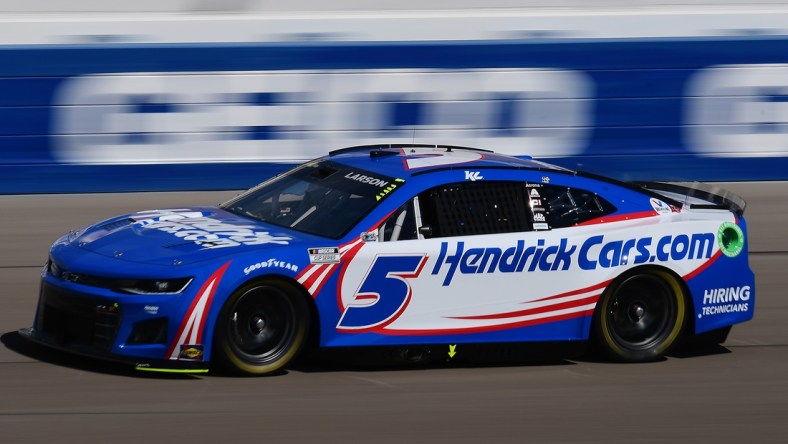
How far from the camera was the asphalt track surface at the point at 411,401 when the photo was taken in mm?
5891

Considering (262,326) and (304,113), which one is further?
(304,113)

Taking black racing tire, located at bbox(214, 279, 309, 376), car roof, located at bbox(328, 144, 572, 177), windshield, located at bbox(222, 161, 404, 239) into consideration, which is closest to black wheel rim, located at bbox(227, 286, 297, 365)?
black racing tire, located at bbox(214, 279, 309, 376)

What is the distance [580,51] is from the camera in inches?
508

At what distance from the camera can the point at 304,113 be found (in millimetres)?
12445

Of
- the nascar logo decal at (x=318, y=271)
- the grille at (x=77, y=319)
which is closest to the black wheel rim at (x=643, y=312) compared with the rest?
the nascar logo decal at (x=318, y=271)

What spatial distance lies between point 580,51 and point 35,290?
633cm

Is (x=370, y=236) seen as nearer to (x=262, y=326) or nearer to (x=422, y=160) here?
(x=262, y=326)

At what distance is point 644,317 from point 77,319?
3.30 metres

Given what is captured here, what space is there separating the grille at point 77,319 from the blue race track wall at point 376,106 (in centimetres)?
553

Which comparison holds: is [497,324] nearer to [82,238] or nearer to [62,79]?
[82,238]

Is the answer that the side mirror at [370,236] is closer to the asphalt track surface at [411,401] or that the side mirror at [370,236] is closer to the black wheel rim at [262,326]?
the black wheel rim at [262,326]

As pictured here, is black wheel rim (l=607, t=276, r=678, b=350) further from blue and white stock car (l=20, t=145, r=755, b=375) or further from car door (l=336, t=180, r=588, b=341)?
car door (l=336, t=180, r=588, b=341)

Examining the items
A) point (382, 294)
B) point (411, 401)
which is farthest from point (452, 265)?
point (411, 401)

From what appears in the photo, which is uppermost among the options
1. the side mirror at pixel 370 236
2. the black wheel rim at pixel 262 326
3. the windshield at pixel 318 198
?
the windshield at pixel 318 198
